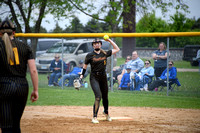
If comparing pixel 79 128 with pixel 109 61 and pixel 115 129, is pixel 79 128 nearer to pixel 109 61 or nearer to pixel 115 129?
pixel 115 129

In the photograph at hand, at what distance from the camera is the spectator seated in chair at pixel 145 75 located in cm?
1012

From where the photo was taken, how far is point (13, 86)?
330 centimetres

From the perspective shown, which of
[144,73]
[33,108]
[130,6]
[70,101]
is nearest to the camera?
[33,108]

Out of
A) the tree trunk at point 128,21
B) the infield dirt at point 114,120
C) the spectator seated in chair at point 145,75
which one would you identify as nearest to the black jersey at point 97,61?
the infield dirt at point 114,120

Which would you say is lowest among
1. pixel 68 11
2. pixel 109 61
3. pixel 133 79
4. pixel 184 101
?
pixel 184 101

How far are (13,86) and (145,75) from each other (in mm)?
7437

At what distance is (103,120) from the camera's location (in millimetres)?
6613

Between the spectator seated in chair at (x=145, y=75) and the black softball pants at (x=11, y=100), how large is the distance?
7287 mm

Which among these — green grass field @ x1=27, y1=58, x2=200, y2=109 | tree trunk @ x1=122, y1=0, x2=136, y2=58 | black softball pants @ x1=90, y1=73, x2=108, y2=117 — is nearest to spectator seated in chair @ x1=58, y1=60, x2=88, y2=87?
green grass field @ x1=27, y1=58, x2=200, y2=109

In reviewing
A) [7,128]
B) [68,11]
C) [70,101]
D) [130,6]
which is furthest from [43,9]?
[7,128]

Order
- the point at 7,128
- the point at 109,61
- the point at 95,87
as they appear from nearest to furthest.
A: the point at 7,128 → the point at 95,87 → the point at 109,61

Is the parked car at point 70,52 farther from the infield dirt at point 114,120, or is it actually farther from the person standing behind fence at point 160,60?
the infield dirt at point 114,120

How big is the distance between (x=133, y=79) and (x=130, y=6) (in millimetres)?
5632

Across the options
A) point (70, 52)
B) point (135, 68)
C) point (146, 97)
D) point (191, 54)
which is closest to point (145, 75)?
point (135, 68)
